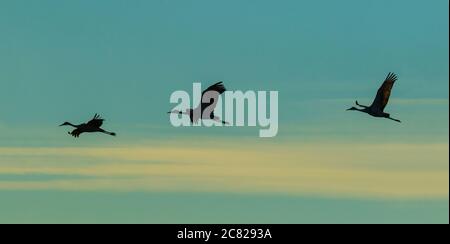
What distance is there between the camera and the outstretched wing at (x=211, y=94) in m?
58.2

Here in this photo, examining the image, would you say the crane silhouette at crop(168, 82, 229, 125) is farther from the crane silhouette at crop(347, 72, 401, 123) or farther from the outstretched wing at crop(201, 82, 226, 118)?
the crane silhouette at crop(347, 72, 401, 123)

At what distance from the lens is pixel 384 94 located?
6088 cm

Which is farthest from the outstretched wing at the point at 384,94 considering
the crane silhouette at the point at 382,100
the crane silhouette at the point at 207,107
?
the crane silhouette at the point at 207,107

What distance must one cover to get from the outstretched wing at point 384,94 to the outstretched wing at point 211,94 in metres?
7.88

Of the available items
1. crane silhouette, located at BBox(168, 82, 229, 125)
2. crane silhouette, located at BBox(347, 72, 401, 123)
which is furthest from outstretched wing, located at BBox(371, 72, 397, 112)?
crane silhouette, located at BBox(168, 82, 229, 125)

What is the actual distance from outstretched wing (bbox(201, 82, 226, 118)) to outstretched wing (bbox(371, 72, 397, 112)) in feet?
25.8

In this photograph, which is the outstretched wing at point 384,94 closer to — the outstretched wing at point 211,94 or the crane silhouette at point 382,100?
the crane silhouette at point 382,100

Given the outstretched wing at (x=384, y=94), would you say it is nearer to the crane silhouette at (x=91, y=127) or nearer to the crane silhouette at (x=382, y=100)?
the crane silhouette at (x=382, y=100)

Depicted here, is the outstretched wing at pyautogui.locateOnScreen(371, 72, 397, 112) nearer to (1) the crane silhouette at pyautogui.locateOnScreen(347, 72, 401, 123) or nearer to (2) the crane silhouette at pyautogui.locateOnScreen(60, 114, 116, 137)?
(1) the crane silhouette at pyautogui.locateOnScreen(347, 72, 401, 123)

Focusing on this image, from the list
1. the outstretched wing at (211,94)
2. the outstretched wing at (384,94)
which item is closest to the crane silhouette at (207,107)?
the outstretched wing at (211,94)

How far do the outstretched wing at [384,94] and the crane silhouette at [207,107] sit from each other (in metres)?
7.83

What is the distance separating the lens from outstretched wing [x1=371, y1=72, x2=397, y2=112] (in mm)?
59719

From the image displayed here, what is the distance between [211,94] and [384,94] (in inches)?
335
